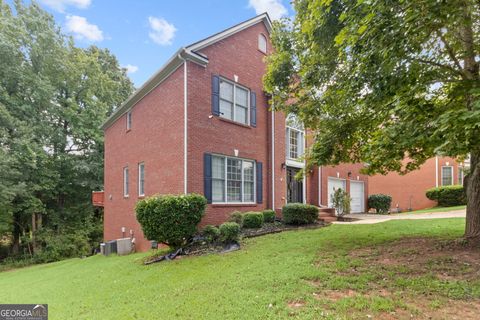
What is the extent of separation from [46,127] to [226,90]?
Answer: 13.3m

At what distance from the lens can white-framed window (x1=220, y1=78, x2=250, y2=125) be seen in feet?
37.6

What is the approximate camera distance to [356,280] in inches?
189

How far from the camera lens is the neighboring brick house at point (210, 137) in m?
10.3

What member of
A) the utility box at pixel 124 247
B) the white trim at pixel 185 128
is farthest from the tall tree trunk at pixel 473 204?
the utility box at pixel 124 247

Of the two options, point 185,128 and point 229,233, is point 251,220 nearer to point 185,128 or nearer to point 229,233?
point 229,233

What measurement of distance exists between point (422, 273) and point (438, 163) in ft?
68.7

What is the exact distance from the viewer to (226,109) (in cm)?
1151

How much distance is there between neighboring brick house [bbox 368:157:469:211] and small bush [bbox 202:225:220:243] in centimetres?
1717

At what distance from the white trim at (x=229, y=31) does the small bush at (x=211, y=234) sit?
6.12 m

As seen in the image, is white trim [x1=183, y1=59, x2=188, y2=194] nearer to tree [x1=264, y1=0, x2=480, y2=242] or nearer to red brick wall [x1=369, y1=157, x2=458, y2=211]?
tree [x1=264, y1=0, x2=480, y2=242]

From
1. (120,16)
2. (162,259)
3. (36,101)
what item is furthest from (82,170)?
(162,259)

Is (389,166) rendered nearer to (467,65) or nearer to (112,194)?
(467,65)

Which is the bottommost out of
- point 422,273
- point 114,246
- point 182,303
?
point 114,246

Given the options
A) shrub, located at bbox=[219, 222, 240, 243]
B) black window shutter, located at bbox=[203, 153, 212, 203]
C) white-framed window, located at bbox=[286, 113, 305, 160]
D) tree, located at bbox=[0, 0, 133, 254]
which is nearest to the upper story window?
white-framed window, located at bbox=[286, 113, 305, 160]
